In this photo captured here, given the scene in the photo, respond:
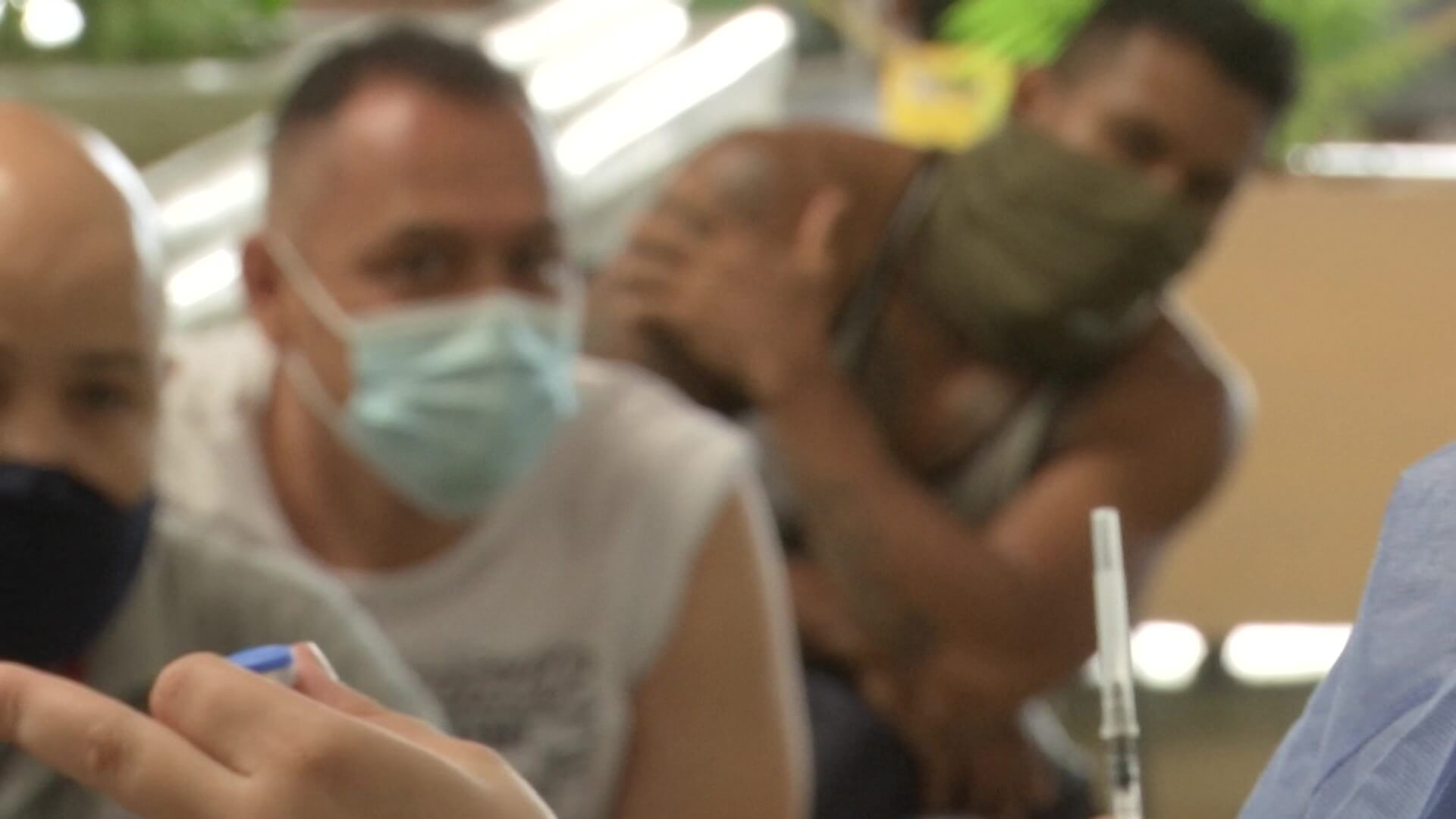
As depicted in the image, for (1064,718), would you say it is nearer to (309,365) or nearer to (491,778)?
(309,365)

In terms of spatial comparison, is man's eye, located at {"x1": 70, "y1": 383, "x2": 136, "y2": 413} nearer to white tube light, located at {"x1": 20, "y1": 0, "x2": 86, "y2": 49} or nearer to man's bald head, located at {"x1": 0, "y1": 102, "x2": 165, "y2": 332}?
man's bald head, located at {"x1": 0, "y1": 102, "x2": 165, "y2": 332}

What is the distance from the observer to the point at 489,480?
197 cm

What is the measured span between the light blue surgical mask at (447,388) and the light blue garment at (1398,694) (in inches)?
48.8

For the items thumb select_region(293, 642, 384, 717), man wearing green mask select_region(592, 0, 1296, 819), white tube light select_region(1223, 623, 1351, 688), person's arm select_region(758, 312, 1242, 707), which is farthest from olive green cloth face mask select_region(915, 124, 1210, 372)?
thumb select_region(293, 642, 384, 717)

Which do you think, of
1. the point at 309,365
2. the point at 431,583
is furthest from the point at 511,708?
the point at 309,365

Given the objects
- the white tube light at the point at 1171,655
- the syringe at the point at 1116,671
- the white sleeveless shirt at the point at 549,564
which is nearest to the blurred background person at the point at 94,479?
the white sleeveless shirt at the point at 549,564

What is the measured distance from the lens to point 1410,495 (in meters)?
0.73

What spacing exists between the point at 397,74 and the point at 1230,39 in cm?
90

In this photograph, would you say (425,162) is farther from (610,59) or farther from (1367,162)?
(1367,162)

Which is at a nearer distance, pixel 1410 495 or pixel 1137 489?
pixel 1410 495

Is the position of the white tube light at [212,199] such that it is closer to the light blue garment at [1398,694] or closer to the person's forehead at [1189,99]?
the person's forehead at [1189,99]

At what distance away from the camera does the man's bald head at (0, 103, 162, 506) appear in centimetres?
131

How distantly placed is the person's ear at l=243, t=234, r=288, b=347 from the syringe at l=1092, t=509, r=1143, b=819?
1270mm

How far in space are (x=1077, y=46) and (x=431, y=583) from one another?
3.41 ft
